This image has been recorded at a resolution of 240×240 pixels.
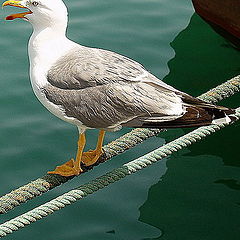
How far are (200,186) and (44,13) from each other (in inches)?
81.2

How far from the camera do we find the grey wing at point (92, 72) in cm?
325

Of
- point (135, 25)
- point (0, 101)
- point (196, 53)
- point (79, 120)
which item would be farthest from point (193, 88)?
point (79, 120)

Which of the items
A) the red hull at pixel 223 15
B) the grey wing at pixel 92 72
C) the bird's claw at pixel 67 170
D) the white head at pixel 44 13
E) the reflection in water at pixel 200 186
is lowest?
the reflection in water at pixel 200 186

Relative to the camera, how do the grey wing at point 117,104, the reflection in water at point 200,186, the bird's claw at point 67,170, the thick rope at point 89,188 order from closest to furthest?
the thick rope at point 89,188 → the grey wing at point 117,104 → the bird's claw at point 67,170 → the reflection in water at point 200,186

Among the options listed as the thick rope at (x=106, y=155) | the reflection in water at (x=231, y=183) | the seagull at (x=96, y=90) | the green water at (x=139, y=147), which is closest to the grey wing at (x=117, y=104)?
the seagull at (x=96, y=90)

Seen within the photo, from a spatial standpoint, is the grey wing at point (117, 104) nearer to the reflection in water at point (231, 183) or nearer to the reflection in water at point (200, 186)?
the reflection in water at point (200, 186)

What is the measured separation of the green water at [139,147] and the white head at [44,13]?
162 centimetres

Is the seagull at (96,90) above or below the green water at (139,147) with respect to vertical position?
above

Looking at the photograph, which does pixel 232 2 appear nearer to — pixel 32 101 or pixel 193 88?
pixel 193 88

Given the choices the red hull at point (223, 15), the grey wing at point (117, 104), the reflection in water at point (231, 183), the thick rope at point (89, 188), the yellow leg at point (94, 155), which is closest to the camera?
the thick rope at point (89, 188)

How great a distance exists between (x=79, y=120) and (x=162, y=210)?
1598mm

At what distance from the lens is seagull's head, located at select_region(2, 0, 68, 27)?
3367mm

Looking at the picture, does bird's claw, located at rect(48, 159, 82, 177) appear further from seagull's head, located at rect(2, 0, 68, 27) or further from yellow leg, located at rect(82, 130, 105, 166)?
seagull's head, located at rect(2, 0, 68, 27)

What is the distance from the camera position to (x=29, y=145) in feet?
17.1
